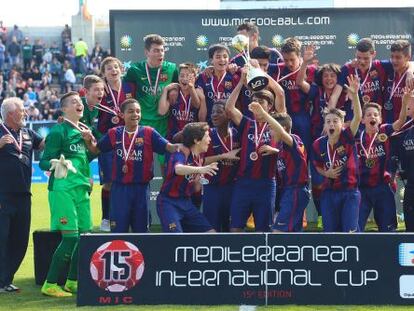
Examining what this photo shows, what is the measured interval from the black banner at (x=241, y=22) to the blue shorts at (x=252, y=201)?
3543 millimetres

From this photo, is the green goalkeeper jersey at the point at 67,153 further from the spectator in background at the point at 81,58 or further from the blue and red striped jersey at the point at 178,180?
the spectator in background at the point at 81,58

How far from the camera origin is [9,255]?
9617 millimetres

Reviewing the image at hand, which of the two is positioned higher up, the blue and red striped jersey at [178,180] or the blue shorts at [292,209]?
the blue and red striped jersey at [178,180]

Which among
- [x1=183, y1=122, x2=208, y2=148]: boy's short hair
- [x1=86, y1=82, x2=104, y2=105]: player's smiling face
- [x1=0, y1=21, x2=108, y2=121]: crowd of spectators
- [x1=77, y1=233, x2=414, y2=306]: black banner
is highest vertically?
[x1=0, y1=21, x2=108, y2=121]: crowd of spectators

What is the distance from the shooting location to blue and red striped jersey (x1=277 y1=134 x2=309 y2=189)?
973 cm

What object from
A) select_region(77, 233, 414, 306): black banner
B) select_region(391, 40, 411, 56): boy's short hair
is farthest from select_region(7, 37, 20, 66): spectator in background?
select_region(77, 233, 414, 306): black banner

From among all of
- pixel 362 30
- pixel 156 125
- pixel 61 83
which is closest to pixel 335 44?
pixel 362 30

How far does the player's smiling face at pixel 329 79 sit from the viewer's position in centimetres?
1098

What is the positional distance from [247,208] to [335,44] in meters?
3.99

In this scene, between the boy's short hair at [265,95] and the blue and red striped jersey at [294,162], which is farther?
the blue and red striped jersey at [294,162]

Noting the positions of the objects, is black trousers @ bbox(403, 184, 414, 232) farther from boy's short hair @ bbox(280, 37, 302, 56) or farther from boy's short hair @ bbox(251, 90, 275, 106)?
boy's short hair @ bbox(280, 37, 302, 56)

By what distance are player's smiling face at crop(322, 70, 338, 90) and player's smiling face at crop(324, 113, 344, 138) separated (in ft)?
5.08

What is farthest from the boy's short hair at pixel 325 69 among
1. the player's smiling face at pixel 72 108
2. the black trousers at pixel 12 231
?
the black trousers at pixel 12 231

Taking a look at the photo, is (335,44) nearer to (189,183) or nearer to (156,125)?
(156,125)
